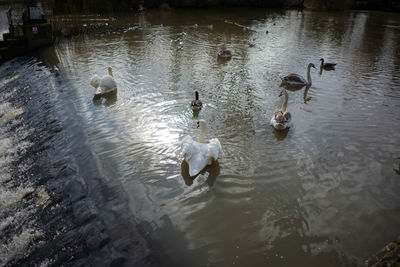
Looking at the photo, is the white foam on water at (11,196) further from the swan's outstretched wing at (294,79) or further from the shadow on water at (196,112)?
the swan's outstretched wing at (294,79)

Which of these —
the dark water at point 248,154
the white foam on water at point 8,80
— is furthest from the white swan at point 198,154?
the white foam on water at point 8,80

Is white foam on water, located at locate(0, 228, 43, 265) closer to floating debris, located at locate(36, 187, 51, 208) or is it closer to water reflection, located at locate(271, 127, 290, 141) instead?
floating debris, located at locate(36, 187, 51, 208)

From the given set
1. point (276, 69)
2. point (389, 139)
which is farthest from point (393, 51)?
point (389, 139)

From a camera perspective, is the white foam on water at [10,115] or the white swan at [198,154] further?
the white foam on water at [10,115]

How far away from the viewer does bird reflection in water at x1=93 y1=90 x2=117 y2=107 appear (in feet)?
31.2

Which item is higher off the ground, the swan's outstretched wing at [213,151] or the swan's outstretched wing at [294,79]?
the swan's outstretched wing at [294,79]

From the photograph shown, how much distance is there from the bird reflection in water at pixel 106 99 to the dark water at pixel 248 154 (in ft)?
0.27

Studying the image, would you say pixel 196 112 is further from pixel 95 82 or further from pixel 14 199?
pixel 14 199

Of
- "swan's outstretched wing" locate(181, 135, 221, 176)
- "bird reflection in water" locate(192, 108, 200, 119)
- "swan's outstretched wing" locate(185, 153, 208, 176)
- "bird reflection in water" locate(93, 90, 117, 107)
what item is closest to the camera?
"swan's outstretched wing" locate(185, 153, 208, 176)

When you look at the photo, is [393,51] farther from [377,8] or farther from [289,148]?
[377,8]

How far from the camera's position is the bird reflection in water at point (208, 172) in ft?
19.5

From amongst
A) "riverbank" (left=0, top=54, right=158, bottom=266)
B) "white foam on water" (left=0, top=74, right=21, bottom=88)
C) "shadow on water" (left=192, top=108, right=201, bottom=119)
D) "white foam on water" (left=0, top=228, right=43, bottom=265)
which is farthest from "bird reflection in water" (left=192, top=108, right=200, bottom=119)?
"white foam on water" (left=0, top=74, right=21, bottom=88)

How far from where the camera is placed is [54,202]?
5.52 m

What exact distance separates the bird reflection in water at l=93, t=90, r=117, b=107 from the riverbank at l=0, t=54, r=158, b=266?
35.5 inches
